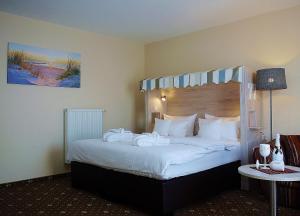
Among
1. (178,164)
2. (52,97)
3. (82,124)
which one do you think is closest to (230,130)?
(178,164)

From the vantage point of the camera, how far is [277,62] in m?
3.90

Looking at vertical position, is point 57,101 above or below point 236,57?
below

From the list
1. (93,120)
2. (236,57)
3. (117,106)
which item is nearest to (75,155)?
(93,120)

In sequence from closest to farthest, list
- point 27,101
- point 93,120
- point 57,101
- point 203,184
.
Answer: point 203,184, point 27,101, point 57,101, point 93,120

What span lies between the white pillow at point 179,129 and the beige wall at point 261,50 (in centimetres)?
104

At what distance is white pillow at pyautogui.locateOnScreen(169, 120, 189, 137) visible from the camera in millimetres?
4525

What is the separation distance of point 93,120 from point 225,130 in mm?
2260

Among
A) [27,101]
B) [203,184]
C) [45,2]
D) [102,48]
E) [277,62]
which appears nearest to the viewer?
[203,184]

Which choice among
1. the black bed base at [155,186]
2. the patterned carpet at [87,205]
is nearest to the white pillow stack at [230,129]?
the black bed base at [155,186]

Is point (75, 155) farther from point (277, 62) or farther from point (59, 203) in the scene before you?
point (277, 62)

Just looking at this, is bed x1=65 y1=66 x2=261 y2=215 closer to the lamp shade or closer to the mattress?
the mattress

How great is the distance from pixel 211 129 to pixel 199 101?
885 millimetres

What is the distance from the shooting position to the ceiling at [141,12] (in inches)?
143

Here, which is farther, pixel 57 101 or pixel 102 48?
pixel 102 48
